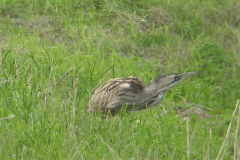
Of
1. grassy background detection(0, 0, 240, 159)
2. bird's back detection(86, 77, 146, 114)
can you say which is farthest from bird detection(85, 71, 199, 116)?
grassy background detection(0, 0, 240, 159)

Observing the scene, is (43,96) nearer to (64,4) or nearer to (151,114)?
(151,114)

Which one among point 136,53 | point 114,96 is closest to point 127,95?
point 114,96

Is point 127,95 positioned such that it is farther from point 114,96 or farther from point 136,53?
point 136,53

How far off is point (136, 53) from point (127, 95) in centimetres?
281

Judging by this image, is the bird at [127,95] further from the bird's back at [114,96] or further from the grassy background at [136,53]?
the grassy background at [136,53]

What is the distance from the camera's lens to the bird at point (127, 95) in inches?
177

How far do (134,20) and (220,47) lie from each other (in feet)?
5.45

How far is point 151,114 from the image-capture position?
218 inches

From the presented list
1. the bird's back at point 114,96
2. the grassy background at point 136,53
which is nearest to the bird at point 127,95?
the bird's back at point 114,96

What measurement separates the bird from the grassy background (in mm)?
189

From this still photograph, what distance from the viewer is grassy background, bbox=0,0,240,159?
4.73m

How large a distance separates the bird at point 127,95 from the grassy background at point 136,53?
19cm

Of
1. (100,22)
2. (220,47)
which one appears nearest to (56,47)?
(100,22)

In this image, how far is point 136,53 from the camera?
23.7 ft
